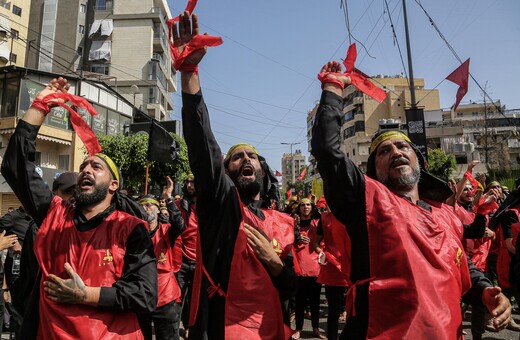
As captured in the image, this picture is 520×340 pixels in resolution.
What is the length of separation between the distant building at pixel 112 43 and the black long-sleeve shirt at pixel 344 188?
36452 mm

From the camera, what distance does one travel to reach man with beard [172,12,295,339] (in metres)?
2.33

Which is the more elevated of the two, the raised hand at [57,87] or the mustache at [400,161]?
the raised hand at [57,87]

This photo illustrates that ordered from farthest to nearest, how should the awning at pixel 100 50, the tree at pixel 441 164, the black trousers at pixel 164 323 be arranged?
the awning at pixel 100 50 < the tree at pixel 441 164 < the black trousers at pixel 164 323

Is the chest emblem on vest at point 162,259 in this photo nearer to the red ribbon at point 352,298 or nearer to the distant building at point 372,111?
the red ribbon at point 352,298

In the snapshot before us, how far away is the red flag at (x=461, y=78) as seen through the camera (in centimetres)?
824

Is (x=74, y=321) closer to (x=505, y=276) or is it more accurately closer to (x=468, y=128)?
(x=505, y=276)

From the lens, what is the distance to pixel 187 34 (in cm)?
236

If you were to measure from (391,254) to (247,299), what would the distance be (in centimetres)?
88

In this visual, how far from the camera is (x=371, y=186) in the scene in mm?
2223

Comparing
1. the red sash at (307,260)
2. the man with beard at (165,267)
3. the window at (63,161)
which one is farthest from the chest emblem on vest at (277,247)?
the window at (63,161)

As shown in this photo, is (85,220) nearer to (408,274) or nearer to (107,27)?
(408,274)

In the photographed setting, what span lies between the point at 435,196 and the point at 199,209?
1.57 meters

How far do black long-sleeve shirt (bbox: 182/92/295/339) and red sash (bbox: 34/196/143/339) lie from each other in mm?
534

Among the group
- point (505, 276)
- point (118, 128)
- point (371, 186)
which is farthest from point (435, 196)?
point (118, 128)
